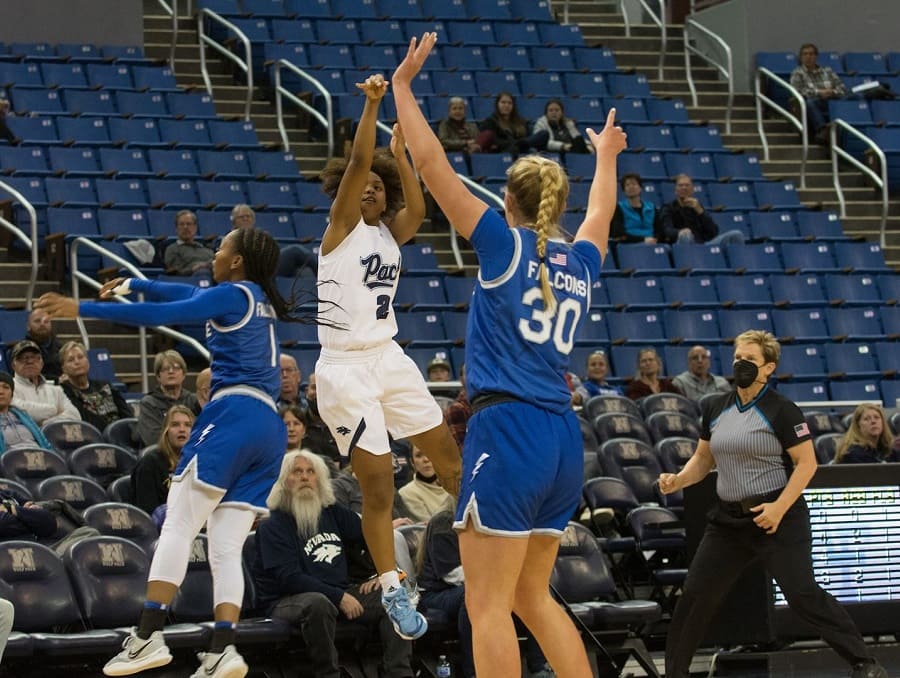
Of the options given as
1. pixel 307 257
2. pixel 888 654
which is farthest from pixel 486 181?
pixel 888 654

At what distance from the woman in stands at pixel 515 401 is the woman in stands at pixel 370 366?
1.04 m

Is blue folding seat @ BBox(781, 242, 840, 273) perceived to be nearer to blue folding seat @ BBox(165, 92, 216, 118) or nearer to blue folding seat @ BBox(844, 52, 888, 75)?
blue folding seat @ BBox(844, 52, 888, 75)

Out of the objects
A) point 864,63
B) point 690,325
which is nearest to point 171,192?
point 690,325

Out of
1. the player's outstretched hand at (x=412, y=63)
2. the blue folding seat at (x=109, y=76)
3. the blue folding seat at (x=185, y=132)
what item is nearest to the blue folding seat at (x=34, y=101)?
the blue folding seat at (x=109, y=76)

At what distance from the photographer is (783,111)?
62.2 feet

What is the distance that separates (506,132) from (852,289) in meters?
4.07

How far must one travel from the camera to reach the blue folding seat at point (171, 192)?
1477 cm

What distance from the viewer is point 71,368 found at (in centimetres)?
1072

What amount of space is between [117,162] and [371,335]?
9645 mm

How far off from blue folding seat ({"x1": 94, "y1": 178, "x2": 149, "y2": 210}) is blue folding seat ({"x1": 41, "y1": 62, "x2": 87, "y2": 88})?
2308 mm

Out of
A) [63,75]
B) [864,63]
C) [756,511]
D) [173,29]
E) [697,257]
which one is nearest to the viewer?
[756,511]

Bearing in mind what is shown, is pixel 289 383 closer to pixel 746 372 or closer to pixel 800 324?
pixel 746 372

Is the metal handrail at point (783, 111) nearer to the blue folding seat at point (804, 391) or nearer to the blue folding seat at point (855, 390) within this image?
the blue folding seat at point (855, 390)

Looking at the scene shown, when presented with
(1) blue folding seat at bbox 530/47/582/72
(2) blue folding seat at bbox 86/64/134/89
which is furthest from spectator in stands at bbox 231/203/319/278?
(1) blue folding seat at bbox 530/47/582/72
